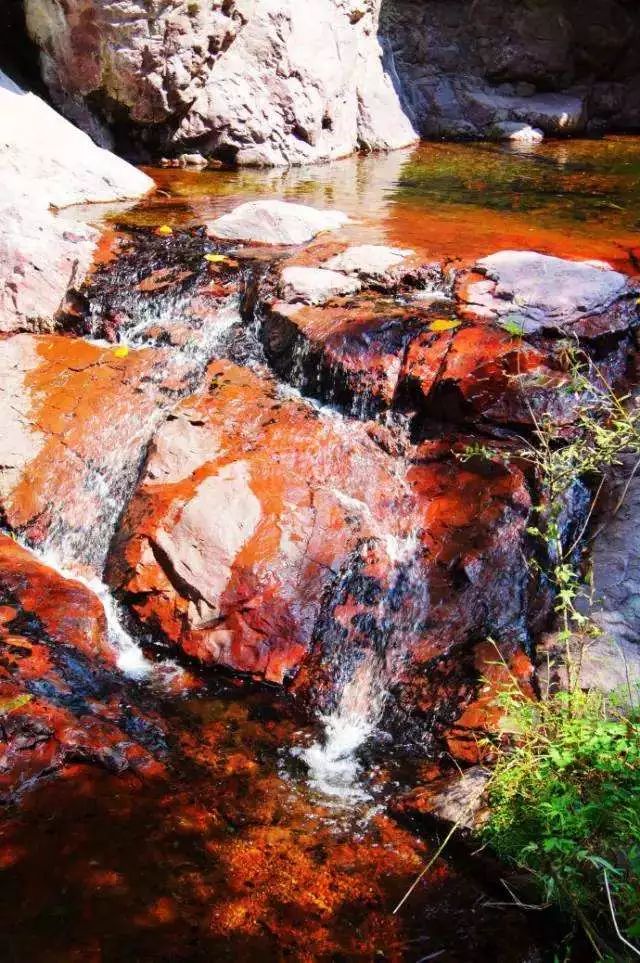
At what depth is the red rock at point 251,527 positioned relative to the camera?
3779 millimetres

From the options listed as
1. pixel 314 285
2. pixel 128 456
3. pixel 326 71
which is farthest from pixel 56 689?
pixel 326 71

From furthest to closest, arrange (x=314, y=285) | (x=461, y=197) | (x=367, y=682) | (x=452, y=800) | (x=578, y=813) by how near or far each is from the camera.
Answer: (x=461, y=197) < (x=314, y=285) < (x=367, y=682) < (x=452, y=800) < (x=578, y=813)

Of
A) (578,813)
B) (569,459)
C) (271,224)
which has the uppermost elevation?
(271,224)

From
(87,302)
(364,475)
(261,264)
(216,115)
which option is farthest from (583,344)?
(216,115)

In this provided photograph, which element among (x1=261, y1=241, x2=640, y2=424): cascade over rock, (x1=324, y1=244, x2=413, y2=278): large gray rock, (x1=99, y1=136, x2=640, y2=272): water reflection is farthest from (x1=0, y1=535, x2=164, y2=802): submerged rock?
(x1=99, y1=136, x2=640, y2=272): water reflection

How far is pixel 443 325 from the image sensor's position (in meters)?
4.62

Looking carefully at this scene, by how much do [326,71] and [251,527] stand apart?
10.1m

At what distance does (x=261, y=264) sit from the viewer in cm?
593

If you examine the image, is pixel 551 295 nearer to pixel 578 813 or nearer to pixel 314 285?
pixel 314 285

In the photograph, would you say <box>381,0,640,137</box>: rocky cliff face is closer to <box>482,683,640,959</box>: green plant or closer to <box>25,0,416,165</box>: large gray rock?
<box>25,0,416,165</box>: large gray rock

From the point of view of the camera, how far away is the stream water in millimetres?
2318

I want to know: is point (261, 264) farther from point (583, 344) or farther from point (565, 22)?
point (565, 22)

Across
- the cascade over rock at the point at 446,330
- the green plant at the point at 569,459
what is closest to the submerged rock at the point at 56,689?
the green plant at the point at 569,459

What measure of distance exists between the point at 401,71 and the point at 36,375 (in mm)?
12507
